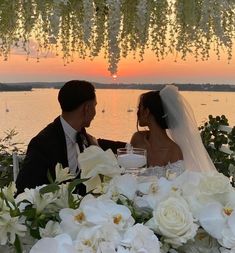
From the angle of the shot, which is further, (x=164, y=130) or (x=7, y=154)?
(x=7, y=154)

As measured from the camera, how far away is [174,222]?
1.36 meters

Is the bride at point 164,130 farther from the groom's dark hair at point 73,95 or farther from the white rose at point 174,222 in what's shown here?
the white rose at point 174,222

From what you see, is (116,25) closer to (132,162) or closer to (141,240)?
(132,162)

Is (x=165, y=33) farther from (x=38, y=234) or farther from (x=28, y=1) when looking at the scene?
(x=38, y=234)

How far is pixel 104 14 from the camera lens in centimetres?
213

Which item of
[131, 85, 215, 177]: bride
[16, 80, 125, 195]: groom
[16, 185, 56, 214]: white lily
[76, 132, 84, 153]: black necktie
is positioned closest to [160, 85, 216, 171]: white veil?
[131, 85, 215, 177]: bride

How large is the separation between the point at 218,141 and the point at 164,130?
2.32 m

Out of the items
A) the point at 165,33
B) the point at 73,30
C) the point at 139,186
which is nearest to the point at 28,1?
the point at 73,30

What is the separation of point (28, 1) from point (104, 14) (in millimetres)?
314

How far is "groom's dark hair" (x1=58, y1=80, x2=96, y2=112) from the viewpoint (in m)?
3.38

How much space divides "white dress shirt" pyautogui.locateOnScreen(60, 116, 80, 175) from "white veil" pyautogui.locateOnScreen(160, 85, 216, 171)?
1029mm

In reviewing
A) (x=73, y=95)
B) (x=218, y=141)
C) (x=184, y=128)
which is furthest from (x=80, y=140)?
(x=218, y=141)

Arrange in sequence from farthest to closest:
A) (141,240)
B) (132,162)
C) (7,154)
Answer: (7,154)
(132,162)
(141,240)

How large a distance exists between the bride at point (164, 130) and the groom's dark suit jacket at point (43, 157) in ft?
2.88
